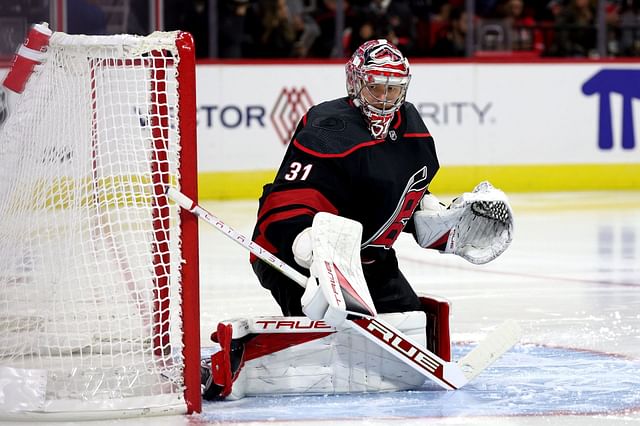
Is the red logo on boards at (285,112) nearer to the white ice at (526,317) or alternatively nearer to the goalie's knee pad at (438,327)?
the white ice at (526,317)

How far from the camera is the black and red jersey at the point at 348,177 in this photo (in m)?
3.16

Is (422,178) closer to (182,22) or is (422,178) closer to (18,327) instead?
(18,327)

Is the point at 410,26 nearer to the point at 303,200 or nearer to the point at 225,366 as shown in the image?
the point at 303,200

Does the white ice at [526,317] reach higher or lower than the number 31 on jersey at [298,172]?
lower

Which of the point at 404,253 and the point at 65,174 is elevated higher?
the point at 65,174

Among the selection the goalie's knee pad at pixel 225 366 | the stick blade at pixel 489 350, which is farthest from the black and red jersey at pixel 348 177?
the stick blade at pixel 489 350

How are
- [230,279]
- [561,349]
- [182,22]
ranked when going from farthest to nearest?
[182,22] → [230,279] → [561,349]

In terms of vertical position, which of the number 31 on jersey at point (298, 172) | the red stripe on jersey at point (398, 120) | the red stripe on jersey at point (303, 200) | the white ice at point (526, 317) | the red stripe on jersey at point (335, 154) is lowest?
the white ice at point (526, 317)

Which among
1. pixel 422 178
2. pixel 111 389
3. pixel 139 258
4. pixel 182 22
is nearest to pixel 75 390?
pixel 111 389

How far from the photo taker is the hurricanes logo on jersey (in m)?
3.38

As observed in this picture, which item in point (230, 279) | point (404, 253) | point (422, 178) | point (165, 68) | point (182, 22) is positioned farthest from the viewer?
point (182, 22)

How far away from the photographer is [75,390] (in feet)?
10.1

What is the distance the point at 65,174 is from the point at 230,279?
2.10 m

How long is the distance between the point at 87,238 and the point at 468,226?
3.36 feet
